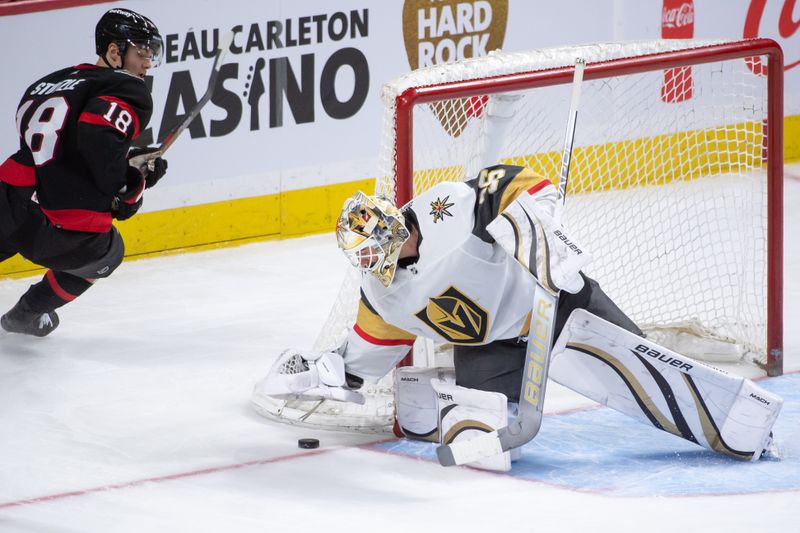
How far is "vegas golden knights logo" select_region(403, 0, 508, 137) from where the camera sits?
671 centimetres

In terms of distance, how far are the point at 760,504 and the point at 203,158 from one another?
3.15 metres

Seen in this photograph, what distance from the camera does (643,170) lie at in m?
6.07

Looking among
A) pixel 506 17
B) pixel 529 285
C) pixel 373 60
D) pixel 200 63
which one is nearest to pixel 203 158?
pixel 200 63

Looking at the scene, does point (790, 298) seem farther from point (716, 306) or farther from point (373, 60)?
point (373, 60)

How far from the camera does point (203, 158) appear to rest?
634 cm

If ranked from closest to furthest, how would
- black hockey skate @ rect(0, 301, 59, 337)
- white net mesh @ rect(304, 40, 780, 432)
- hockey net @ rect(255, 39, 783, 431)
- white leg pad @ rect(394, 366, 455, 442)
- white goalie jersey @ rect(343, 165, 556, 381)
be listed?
1. white goalie jersey @ rect(343, 165, 556, 381)
2. white leg pad @ rect(394, 366, 455, 442)
3. hockey net @ rect(255, 39, 783, 431)
4. white net mesh @ rect(304, 40, 780, 432)
5. black hockey skate @ rect(0, 301, 59, 337)

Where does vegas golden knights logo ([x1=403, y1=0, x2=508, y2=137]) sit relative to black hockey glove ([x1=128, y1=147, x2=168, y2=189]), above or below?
above

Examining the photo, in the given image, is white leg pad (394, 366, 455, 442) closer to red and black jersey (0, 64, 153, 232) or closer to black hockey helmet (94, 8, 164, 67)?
red and black jersey (0, 64, 153, 232)

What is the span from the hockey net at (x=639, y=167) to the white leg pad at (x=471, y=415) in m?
0.36

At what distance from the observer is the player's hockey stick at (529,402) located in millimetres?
3996

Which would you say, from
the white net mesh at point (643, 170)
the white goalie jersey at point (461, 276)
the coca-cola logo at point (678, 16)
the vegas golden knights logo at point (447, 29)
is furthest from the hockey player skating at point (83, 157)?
the coca-cola logo at point (678, 16)

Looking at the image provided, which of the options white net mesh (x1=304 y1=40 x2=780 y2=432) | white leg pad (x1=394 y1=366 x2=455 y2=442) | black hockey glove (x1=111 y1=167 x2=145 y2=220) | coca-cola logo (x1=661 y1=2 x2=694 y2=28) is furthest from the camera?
coca-cola logo (x1=661 y1=2 x2=694 y2=28)

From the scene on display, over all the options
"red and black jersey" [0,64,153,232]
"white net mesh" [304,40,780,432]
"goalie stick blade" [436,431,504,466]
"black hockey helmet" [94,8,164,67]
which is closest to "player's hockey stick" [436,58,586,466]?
"goalie stick blade" [436,431,504,466]

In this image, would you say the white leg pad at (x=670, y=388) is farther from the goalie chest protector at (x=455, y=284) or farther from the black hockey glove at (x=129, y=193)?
the black hockey glove at (x=129, y=193)
